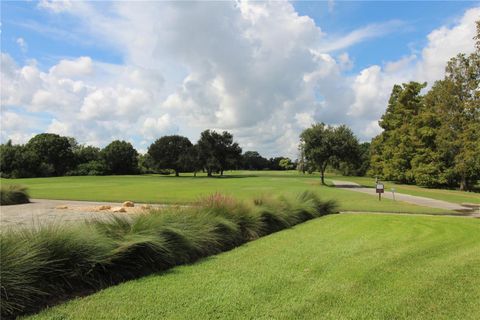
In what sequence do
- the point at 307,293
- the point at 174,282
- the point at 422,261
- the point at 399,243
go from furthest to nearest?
the point at 399,243 < the point at 422,261 < the point at 174,282 < the point at 307,293

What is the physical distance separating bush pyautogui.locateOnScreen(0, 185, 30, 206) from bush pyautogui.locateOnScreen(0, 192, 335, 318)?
17.3m

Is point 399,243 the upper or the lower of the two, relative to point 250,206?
lower

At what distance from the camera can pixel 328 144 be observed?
41750 mm

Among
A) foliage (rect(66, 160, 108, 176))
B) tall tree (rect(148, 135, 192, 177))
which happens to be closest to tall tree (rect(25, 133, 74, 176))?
foliage (rect(66, 160, 108, 176))

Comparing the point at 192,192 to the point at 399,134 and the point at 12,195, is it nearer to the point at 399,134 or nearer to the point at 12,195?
the point at 12,195

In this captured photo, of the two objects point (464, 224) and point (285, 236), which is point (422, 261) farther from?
point (464, 224)

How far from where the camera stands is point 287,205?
12352mm

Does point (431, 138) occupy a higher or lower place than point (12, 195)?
higher

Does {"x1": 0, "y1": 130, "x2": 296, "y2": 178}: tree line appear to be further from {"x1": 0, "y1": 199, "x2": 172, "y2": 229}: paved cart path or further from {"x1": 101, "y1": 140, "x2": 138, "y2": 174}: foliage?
{"x1": 0, "y1": 199, "x2": 172, "y2": 229}: paved cart path

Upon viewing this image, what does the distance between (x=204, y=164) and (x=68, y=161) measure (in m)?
37.0

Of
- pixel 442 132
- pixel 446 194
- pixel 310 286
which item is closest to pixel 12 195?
pixel 310 286

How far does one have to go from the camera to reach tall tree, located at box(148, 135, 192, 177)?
277 ft

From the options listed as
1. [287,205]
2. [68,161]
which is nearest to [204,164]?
→ [68,161]

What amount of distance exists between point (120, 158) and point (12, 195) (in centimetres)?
7686
